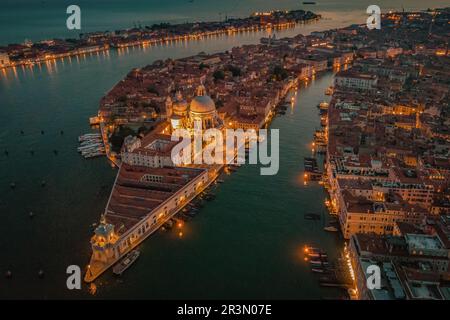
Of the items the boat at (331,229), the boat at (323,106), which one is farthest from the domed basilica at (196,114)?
the boat at (331,229)

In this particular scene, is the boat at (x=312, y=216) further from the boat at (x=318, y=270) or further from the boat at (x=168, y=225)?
the boat at (x=168, y=225)

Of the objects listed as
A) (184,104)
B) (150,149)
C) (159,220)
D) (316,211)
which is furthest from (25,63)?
(316,211)

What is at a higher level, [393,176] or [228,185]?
[393,176]

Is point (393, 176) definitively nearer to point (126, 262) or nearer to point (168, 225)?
point (168, 225)

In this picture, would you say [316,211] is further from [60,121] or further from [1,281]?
[60,121]

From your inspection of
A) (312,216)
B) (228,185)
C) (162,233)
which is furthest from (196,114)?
(312,216)

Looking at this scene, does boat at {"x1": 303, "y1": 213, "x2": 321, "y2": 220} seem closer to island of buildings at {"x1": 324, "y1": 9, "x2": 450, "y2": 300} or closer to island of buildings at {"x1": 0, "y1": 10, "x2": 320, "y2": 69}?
island of buildings at {"x1": 324, "y1": 9, "x2": 450, "y2": 300}
